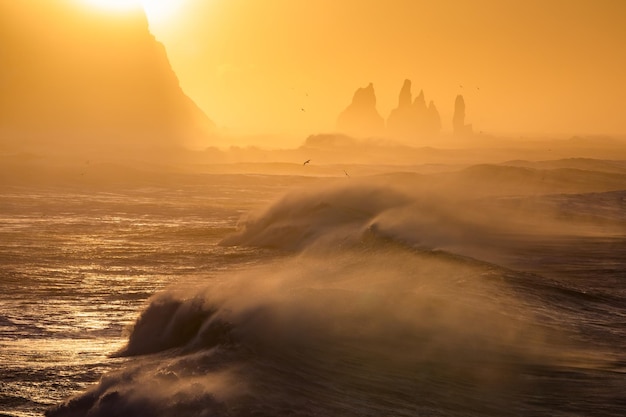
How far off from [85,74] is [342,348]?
142247 millimetres

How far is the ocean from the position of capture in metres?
9.97

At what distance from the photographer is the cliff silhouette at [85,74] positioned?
13988cm

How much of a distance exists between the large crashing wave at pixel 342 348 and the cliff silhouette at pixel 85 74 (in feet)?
398

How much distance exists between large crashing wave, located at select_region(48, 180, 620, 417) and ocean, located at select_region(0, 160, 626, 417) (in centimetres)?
3

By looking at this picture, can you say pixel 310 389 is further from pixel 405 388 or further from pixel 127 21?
pixel 127 21

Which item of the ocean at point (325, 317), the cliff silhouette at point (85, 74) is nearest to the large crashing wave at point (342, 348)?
the ocean at point (325, 317)

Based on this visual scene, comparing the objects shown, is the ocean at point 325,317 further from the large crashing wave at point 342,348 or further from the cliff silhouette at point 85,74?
the cliff silhouette at point 85,74

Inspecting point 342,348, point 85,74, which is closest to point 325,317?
point 342,348

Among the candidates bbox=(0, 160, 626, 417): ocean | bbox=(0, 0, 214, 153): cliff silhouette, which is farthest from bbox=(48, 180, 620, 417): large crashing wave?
bbox=(0, 0, 214, 153): cliff silhouette

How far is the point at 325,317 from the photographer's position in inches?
502

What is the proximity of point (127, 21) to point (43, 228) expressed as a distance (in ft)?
402

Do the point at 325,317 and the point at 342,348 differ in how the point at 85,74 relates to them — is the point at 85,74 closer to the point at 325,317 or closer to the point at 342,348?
the point at 325,317

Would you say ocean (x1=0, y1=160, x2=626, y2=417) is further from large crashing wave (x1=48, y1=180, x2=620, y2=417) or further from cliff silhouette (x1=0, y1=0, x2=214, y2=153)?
cliff silhouette (x1=0, y1=0, x2=214, y2=153)

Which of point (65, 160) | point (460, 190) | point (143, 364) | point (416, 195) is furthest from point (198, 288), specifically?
point (65, 160)
